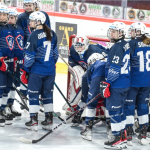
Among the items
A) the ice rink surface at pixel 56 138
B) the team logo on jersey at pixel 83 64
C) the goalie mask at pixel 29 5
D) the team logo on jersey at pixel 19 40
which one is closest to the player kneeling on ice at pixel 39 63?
the ice rink surface at pixel 56 138

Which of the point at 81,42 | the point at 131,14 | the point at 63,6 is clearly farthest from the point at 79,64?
the point at 63,6

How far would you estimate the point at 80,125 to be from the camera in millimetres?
4855

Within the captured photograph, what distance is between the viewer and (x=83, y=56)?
4.86m

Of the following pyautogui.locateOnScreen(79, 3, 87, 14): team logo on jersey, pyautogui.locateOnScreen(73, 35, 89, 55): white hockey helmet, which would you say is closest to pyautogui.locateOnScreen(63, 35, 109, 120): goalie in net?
pyautogui.locateOnScreen(73, 35, 89, 55): white hockey helmet

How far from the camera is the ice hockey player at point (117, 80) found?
12.6ft

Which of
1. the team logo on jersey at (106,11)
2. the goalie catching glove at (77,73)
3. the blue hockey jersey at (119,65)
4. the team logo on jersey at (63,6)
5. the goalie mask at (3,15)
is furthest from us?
the team logo on jersey at (63,6)

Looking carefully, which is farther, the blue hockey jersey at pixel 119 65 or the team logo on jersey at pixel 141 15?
the team logo on jersey at pixel 141 15

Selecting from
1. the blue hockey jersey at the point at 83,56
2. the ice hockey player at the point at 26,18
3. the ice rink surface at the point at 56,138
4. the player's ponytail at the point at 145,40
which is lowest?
the ice rink surface at the point at 56,138

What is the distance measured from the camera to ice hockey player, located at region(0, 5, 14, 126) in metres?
4.52

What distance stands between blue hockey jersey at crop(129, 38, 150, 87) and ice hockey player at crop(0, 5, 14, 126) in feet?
4.46

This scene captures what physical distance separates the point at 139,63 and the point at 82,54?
95 centimetres

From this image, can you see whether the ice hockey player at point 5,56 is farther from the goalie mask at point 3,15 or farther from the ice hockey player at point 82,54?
the ice hockey player at point 82,54

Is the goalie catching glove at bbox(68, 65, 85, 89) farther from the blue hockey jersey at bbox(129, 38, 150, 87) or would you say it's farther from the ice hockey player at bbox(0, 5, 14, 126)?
the blue hockey jersey at bbox(129, 38, 150, 87)

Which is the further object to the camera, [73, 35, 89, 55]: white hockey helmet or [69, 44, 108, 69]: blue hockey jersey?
A: [69, 44, 108, 69]: blue hockey jersey
